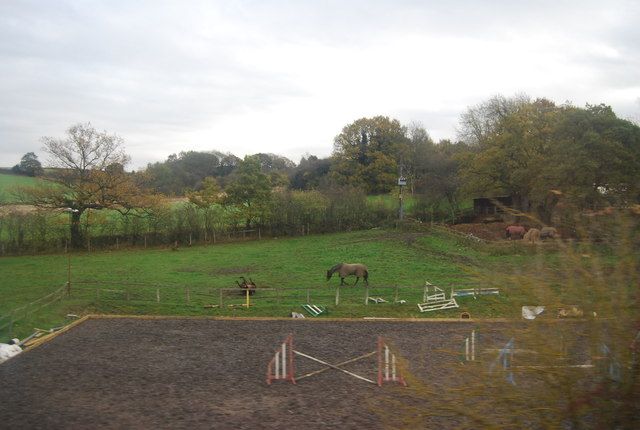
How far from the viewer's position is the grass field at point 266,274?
18391 mm

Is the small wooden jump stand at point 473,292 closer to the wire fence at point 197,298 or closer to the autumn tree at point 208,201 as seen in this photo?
the wire fence at point 197,298

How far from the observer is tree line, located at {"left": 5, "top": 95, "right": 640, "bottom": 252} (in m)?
30.3

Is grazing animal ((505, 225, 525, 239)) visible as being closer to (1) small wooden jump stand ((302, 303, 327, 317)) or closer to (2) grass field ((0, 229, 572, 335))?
(2) grass field ((0, 229, 572, 335))

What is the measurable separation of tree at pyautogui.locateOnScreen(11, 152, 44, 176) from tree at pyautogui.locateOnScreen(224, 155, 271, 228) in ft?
44.2

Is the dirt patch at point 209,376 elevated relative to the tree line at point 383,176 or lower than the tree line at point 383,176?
lower

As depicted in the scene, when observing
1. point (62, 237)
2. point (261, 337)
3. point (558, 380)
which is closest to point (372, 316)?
point (261, 337)

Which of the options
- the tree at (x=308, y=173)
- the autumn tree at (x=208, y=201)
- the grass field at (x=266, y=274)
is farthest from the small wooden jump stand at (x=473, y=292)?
the tree at (x=308, y=173)

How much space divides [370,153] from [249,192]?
18.8 meters

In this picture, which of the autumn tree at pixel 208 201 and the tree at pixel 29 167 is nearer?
the tree at pixel 29 167

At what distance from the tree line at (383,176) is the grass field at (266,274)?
11.1ft

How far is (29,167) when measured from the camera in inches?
1382

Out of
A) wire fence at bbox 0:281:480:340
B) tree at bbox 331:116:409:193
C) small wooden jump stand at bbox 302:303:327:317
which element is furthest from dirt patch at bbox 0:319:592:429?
tree at bbox 331:116:409:193

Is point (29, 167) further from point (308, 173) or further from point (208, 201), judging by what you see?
point (308, 173)

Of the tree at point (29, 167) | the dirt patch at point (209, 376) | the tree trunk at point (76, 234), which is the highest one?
the tree at point (29, 167)
